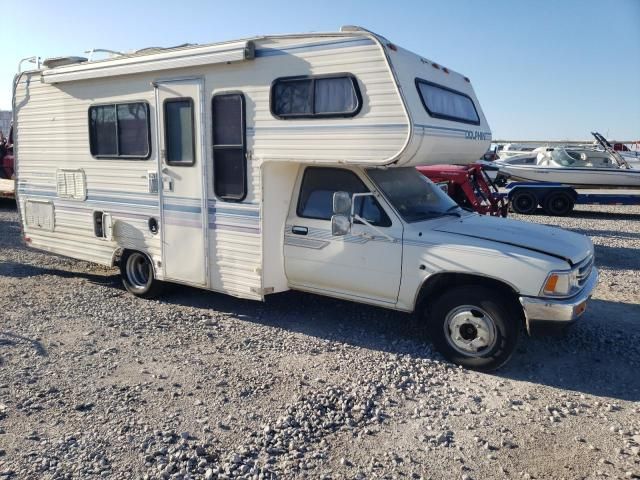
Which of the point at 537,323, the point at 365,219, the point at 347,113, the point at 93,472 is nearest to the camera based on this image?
the point at 93,472

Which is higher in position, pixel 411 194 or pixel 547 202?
pixel 411 194

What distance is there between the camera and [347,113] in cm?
495

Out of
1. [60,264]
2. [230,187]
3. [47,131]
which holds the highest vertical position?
[47,131]

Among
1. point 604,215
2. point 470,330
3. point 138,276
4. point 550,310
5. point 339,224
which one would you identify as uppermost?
point 339,224

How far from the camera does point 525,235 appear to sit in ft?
17.0

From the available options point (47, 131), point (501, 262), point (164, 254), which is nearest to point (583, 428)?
point (501, 262)

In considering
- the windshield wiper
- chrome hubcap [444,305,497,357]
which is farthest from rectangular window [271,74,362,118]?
chrome hubcap [444,305,497,357]

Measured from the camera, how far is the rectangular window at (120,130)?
6.45 m

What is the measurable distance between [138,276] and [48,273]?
6.66 feet

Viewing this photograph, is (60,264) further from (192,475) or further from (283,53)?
(192,475)

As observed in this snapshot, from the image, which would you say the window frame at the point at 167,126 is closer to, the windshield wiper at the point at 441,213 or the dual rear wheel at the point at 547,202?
the windshield wiper at the point at 441,213

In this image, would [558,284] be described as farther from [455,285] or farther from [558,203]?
[558,203]

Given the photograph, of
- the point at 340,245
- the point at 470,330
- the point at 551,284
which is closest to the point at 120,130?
the point at 340,245

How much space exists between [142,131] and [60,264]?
137 inches
